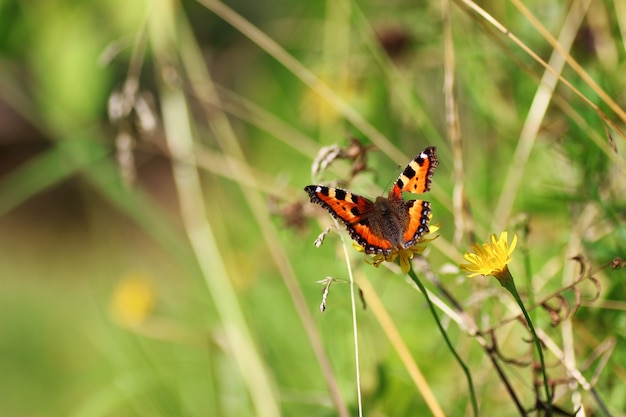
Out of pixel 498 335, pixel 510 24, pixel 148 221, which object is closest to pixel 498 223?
pixel 498 335

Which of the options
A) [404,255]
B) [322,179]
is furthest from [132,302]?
[404,255]

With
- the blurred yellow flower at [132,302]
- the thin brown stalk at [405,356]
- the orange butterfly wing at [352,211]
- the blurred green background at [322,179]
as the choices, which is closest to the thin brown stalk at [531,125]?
the blurred green background at [322,179]

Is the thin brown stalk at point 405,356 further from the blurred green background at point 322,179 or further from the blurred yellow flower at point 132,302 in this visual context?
the blurred yellow flower at point 132,302

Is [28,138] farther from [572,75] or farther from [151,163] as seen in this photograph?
[572,75]

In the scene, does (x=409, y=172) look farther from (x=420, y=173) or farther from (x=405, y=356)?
(x=405, y=356)

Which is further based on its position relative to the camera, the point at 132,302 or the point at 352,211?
the point at 132,302

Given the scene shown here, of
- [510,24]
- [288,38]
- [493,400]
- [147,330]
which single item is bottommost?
[493,400]
